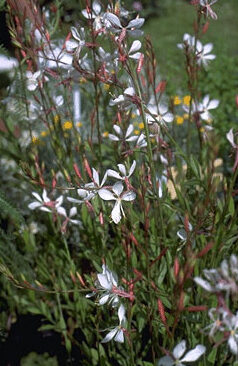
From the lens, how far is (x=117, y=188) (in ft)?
4.04

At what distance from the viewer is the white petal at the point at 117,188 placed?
123 cm

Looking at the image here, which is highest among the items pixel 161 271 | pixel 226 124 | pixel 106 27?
pixel 106 27

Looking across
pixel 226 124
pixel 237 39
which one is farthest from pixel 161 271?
pixel 237 39

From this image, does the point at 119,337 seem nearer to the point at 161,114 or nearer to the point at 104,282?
the point at 104,282

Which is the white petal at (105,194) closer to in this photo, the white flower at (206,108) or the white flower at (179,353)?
the white flower at (179,353)

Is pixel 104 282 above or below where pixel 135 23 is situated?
below

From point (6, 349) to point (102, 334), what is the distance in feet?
1.36

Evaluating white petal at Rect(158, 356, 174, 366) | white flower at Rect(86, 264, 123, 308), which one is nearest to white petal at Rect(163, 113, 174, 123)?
white flower at Rect(86, 264, 123, 308)

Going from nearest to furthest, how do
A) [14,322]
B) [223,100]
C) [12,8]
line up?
1. [12,8]
2. [14,322]
3. [223,100]

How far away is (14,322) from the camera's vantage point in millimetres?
2246

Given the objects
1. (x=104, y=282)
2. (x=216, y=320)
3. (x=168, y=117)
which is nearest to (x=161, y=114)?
(x=168, y=117)

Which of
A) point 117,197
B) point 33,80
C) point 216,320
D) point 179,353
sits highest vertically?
point 33,80

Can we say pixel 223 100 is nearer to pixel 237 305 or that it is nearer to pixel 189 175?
pixel 189 175

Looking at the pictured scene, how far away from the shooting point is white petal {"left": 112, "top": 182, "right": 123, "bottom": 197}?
1.23m
